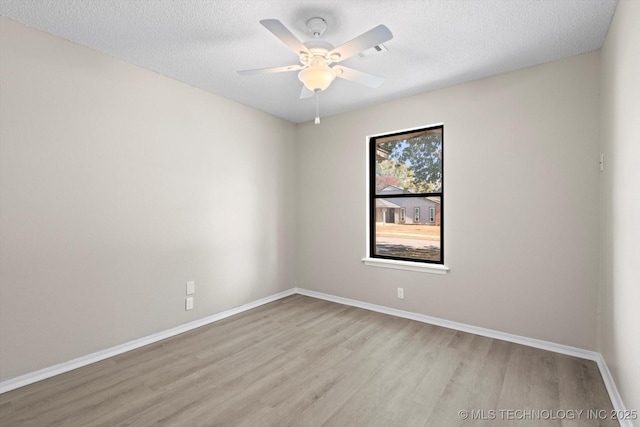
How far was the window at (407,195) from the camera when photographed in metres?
3.37

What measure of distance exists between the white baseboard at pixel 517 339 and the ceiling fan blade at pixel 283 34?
111 inches

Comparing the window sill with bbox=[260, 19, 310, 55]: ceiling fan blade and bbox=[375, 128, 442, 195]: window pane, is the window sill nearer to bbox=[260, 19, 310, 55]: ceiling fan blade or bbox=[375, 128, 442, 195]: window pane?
bbox=[375, 128, 442, 195]: window pane

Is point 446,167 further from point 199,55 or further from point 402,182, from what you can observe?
point 199,55

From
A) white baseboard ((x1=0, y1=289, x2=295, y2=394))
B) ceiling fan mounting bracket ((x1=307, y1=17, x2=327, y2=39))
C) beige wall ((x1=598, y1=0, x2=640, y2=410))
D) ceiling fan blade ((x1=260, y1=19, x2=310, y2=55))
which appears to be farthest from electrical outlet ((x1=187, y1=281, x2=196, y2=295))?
beige wall ((x1=598, y1=0, x2=640, y2=410))

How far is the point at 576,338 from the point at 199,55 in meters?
3.95

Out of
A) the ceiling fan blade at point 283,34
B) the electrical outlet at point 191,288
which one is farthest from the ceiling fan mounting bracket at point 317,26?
the electrical outlet at point 191,288

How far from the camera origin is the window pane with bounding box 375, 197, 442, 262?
338cm

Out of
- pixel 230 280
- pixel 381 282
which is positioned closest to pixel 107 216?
pixel 230 280

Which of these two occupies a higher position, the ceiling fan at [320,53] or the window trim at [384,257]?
the ceiling fan at [320,53]

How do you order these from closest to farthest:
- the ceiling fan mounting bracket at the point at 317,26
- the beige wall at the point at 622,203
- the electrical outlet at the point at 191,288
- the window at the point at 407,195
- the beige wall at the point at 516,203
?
1. the beige wall at the point at 622,203
2. the ceiling fan mounting bracket at the point at 317,26
3. the beige wall at the point at 516,203
4. the electrical outlet at the point at 191,288
5. the window at the point at 407,195

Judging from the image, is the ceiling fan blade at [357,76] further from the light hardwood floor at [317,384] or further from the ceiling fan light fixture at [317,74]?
the light hardwood floor at [317,384]

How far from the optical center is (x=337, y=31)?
2197 millimetres

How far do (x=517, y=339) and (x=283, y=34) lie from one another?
316 centimetres

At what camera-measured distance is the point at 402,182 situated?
3.63 meters
